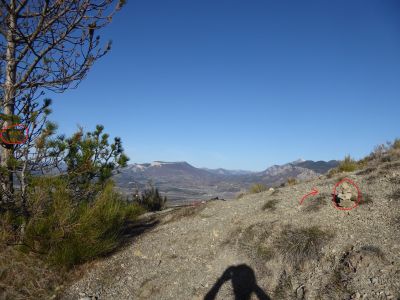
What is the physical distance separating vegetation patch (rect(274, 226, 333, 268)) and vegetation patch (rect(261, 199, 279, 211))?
132cm

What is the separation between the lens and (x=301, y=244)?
5.89m

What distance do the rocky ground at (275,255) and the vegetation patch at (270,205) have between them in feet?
0.10

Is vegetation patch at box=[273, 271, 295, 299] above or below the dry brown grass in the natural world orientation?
below

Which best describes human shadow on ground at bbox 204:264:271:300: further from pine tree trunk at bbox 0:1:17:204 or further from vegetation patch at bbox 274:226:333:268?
pine tree trunk at bbox 0:1:17:204

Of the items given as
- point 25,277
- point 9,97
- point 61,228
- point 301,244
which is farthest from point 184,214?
point 9,97

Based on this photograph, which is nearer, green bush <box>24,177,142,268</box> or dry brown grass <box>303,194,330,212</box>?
green bush <box>24,177,142,268</box>

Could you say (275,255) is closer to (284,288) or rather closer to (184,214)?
(284,288)

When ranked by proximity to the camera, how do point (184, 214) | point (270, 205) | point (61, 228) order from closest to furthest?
point (61, 228)
point (270, 205)
point (184, 214)

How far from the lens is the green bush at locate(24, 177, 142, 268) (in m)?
6.42

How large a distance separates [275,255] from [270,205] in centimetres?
201

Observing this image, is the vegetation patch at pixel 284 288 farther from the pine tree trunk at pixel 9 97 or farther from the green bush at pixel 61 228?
the pine tree trunk at pixel 9 97

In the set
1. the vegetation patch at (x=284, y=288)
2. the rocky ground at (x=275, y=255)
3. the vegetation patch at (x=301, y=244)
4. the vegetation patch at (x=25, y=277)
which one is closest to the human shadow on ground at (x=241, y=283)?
the rocky ground at (x=275, y=255)

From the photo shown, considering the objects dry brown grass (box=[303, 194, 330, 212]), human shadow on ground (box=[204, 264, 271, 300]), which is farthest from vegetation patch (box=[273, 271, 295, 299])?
dry brown grass (box=[303, 194, 330, 212])

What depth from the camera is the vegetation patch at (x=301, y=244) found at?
565 cm
